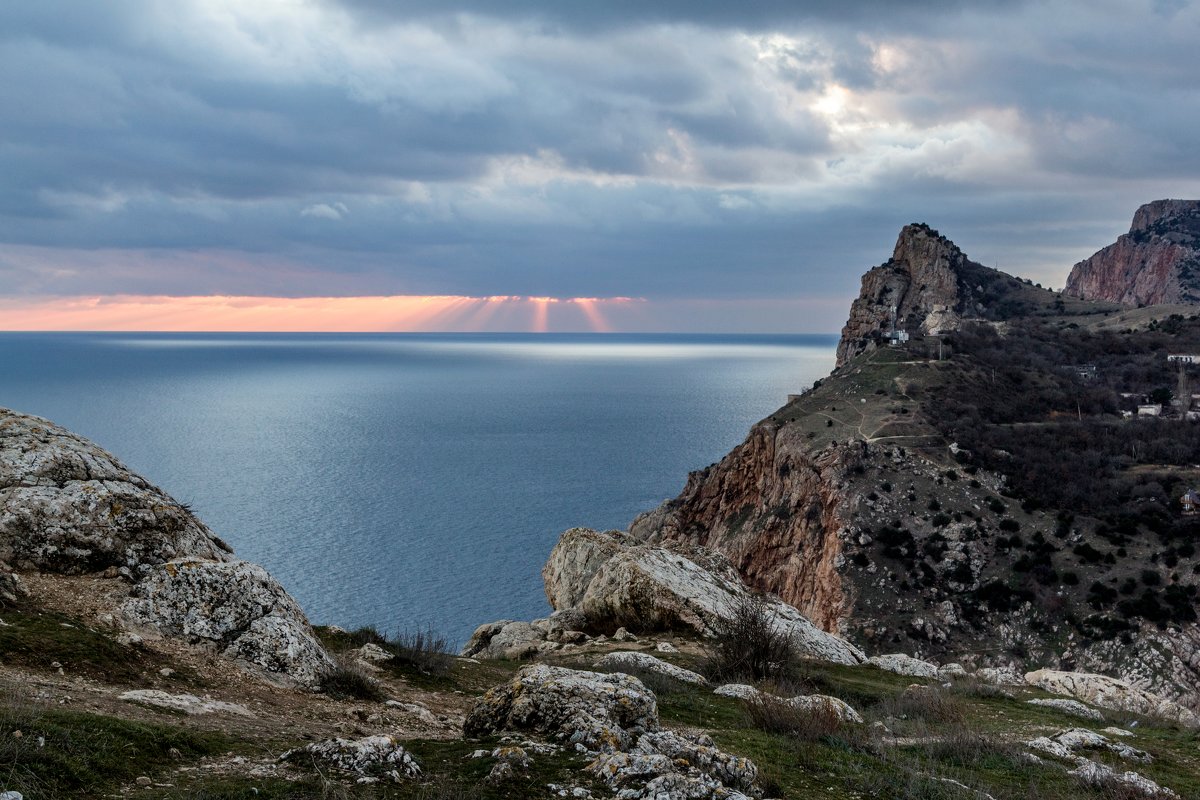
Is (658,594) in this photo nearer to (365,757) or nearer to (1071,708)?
(1071,708)

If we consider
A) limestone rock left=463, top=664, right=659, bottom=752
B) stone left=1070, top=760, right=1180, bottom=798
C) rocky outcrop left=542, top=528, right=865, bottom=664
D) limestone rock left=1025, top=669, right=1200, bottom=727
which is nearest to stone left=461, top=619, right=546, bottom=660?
rocky outcrop left=542, top=528, right=865, bottom=664

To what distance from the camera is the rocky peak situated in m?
139

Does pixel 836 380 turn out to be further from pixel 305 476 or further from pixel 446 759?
pixel 446 759

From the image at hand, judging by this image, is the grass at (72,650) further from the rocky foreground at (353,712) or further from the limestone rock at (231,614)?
the limestone rock at (231,614)

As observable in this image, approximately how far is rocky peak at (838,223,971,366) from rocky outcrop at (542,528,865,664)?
119052mm

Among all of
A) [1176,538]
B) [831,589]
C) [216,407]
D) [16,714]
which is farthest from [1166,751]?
[216,407]

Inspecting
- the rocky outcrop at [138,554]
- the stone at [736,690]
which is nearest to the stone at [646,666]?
the stone at [736,690]

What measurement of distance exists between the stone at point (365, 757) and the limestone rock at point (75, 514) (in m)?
6.21

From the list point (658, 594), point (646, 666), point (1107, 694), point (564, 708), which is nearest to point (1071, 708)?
point (1107, 694)

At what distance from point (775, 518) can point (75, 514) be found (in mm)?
64345

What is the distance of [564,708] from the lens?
8203 millimetres

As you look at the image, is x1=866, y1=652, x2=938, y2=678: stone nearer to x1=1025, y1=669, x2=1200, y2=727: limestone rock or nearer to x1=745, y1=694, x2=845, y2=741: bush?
x1=1025, y1=669, x2=1200, y2=727: limestone rock

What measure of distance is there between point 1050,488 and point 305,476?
295ft

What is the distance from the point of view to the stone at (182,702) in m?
8.12
